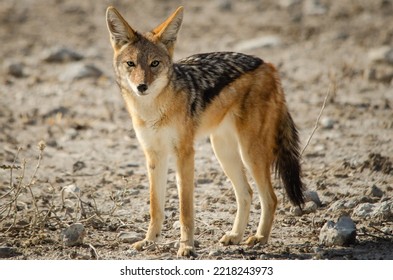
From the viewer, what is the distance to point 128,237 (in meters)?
7.23

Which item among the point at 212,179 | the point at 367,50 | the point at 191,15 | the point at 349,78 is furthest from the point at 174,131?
the point at 191,15

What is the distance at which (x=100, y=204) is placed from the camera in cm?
841

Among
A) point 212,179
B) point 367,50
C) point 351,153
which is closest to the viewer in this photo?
point 212,179

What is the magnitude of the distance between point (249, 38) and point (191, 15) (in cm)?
251

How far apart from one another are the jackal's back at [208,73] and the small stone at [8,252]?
192 centimetres

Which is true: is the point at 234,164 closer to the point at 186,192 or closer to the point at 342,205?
the point at 186,192

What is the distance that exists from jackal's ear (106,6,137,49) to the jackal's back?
0.50 meters

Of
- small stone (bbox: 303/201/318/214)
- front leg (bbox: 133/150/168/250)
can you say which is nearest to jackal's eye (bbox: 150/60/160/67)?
front leg (bbox: 133/150/168/250)

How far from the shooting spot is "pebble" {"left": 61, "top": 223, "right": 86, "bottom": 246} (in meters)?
7.04

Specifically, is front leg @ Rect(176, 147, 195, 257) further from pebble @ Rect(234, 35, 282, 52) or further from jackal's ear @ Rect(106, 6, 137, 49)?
pebble @ Rect(234, 35, 282, 52)

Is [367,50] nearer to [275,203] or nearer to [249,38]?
[249,38]

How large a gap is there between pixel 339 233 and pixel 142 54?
2236mm

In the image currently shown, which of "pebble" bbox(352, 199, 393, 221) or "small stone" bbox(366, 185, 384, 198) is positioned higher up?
"small stone" bbox(366, 185, 384, 198)

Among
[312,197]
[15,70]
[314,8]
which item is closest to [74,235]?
[312,197]
